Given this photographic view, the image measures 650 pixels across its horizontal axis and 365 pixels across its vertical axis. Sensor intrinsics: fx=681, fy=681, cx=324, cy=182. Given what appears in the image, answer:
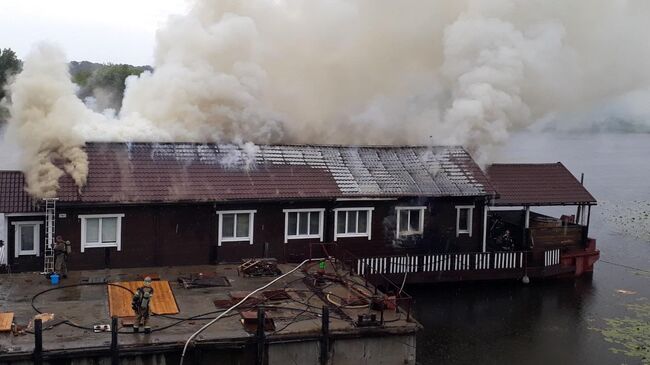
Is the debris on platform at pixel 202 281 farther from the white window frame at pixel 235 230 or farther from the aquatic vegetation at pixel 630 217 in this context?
the aquatic vegetation at pixel 630 217

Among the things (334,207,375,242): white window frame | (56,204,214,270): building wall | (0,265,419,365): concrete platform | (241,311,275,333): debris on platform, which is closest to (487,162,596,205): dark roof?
(334,207,375,242): white window frame

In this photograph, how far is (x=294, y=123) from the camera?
31578 mm

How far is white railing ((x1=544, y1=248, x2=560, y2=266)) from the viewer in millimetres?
27281

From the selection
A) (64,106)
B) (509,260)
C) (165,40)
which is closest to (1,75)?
(165,40)

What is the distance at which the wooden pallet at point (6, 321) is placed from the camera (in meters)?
14.8

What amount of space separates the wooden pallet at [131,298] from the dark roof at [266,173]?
132 inches

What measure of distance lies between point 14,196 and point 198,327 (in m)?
8.42

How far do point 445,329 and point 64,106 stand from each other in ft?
47.8

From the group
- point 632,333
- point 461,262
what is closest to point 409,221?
point 461,262

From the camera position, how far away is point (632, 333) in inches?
859

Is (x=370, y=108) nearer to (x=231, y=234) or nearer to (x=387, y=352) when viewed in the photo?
(x=231, y=234)

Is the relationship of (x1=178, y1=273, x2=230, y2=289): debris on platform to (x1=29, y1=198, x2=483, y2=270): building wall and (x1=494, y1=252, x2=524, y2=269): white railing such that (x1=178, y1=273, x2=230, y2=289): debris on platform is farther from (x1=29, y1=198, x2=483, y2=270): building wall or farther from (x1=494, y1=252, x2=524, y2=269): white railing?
(x1=494, y1=252, x2=524, y2=269): white railing

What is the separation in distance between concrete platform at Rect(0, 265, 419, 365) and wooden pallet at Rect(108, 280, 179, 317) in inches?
7.5

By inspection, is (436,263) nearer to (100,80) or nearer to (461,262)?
(461,262)
